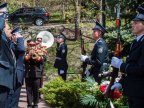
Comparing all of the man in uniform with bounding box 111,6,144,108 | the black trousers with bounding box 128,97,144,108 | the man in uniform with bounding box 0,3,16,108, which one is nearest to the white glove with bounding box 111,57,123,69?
the man in uniform with bounding box 111,6,144,108

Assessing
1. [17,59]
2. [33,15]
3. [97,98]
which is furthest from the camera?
[33,15]

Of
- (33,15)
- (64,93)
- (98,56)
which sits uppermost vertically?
(33,15)

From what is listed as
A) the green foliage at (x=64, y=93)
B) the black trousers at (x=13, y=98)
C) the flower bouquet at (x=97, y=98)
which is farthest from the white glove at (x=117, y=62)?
the green foliage at (x=64, y=93)

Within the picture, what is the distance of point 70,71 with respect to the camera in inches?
658

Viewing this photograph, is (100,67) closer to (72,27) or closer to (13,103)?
(13,103)

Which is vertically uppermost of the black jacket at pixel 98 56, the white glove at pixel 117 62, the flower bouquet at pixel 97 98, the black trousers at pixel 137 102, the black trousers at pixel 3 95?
the white glove at pixel 117 62

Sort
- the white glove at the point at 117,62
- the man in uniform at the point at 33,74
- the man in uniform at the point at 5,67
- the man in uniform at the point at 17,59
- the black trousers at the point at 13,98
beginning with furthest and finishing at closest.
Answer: the man in uniform at the point at 33,74, the man in uniform at the point at 17,59, the black trousers at the point at 13,98, the man in uniform at the point at 5,67, the white glove at the point at 117,62

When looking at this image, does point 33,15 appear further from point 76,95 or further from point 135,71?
point 135,71

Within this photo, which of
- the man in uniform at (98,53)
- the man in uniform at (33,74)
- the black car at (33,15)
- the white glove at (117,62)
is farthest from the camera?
the black car at (33,15)

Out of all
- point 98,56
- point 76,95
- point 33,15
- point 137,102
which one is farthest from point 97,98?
point 33,15

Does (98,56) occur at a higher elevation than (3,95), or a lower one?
higher

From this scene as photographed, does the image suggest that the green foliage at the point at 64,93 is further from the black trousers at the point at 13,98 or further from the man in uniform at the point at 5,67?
the man in uniform at the point at 5,67

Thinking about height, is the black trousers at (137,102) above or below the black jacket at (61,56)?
above

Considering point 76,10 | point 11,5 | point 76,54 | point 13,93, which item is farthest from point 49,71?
point 13,93
